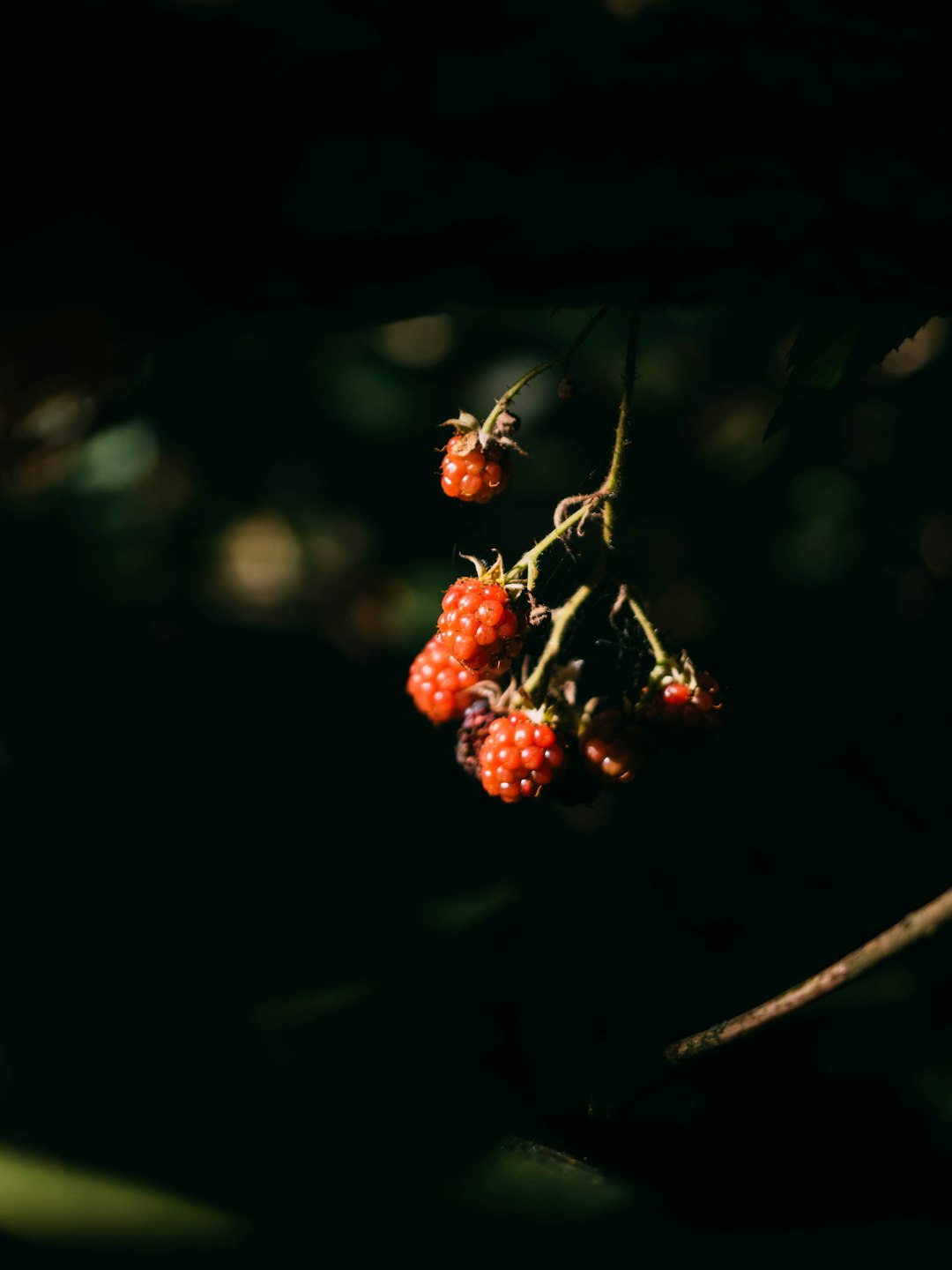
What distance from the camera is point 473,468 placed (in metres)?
0.63

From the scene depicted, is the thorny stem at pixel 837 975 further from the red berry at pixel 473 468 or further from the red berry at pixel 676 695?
the red berry at pixel 473 468

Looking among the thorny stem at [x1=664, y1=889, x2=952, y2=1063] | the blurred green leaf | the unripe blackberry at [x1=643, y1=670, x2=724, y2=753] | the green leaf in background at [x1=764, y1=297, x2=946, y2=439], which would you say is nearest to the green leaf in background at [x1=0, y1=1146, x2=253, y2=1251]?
the blurred green leaf

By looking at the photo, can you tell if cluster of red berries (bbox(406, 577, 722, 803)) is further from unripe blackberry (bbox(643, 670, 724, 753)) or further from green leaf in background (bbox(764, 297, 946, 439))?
green leaf in background (bbox(764, 297, 946, 439))

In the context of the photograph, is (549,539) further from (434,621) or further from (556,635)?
(434,621)

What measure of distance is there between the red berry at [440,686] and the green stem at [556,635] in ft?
0.16

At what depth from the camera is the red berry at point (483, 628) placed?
0.60m

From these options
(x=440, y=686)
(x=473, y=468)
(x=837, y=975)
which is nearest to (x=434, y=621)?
(x=440, y=686)

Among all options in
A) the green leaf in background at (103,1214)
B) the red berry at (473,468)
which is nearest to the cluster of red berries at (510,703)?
the red berry at (473,468)

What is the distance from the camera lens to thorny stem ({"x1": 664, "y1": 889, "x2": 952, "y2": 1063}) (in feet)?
1.22

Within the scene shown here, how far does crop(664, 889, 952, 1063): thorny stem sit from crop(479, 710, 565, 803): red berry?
207 mm

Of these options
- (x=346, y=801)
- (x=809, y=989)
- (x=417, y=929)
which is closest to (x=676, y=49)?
(x=809, y=989)

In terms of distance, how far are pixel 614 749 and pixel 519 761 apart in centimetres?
8

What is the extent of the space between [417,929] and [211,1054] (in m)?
0.38

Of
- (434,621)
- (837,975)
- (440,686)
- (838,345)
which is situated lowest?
(837,975)
